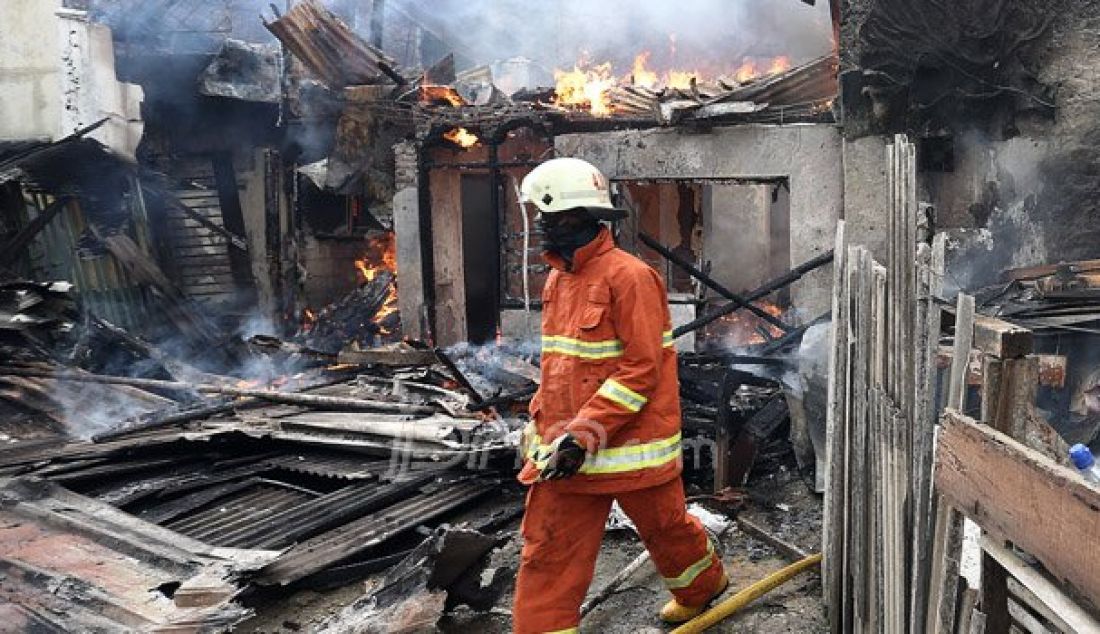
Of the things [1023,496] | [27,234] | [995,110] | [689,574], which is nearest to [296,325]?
[27,234]

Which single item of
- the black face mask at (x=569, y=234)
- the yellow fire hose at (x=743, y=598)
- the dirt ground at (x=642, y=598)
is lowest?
the dirt ground at (x=642, y=598)

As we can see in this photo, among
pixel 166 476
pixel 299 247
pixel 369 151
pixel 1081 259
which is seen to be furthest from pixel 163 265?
pixel 1081 259

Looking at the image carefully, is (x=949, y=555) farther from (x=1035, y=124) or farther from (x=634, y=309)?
(x=1035, y=124)

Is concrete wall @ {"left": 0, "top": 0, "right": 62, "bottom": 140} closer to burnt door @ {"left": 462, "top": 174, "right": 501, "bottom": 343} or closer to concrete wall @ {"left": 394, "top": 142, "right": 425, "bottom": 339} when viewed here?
concrete wall @ {"left": 394, "top": 142, "right": 425, "bottom": 339}

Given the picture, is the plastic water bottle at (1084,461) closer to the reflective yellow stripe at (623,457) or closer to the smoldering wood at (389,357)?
the reflective yellow stripe at (623,457)

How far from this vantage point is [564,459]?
11.6ft

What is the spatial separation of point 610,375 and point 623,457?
1.14 feet

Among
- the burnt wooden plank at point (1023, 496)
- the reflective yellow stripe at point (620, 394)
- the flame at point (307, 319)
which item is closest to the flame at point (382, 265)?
the flame at point (307, 319)

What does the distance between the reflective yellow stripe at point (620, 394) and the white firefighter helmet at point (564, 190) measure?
0.74 m

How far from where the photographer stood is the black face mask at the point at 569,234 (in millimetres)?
3861

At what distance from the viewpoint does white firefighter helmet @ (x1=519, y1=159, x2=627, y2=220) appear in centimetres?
382

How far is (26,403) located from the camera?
26.9ft

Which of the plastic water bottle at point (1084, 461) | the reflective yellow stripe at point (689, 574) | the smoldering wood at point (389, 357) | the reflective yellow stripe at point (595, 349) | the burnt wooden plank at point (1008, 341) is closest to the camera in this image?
the burnt wooden plank at point (1008, 341)

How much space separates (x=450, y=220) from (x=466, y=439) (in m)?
5.51
